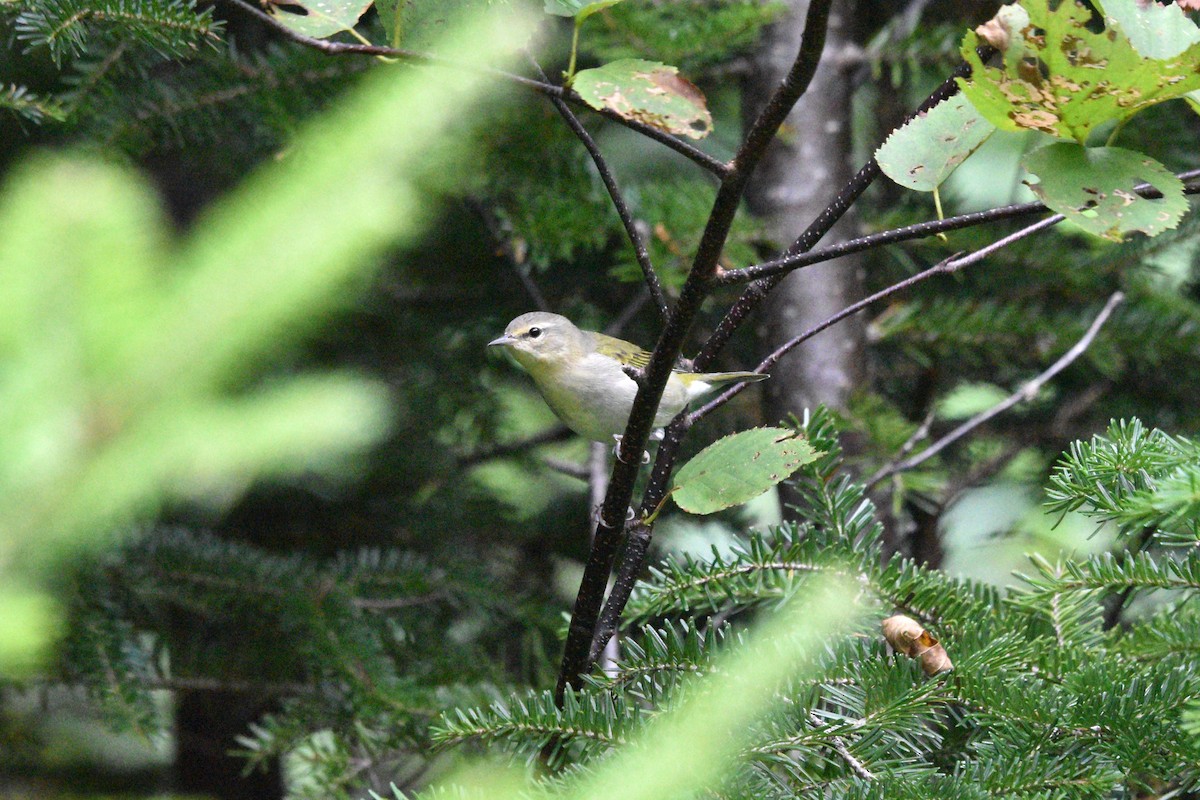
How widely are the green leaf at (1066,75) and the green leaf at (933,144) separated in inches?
4.7

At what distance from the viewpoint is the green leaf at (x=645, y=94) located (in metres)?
0.78

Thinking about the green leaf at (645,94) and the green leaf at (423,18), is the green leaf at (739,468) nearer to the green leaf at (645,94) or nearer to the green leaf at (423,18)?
the green leaf at (645,94)

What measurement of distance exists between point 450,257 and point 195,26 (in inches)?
57.9

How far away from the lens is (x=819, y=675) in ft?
3.41

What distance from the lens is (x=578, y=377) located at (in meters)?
2.25

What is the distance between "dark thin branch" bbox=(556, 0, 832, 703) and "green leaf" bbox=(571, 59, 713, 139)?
0.17 feet

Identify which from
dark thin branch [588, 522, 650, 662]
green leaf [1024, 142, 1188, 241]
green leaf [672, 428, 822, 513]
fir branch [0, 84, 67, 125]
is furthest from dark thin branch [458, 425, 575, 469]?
green leaf [1024, 142, 1188, 241]

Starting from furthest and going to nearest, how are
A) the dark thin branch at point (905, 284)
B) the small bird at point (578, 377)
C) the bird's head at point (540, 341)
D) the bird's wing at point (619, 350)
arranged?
the bird's wing at point (619, 350)
the bird's head at point (540, 341)
the small bird at point (578, 377)
the dark thin branch at point (905, 284)

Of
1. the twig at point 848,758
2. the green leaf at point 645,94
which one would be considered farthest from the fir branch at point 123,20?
the twig at point 848,758

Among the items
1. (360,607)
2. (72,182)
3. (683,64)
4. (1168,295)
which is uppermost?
(72,182)

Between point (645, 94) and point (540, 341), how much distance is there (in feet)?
5.11

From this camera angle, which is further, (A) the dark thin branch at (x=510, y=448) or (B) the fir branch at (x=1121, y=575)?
(A) the dark thin branch at (x=510, y=448)

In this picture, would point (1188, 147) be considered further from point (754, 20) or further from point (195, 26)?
point (195, 26)

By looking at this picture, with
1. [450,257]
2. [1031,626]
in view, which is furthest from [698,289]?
[450,257]
